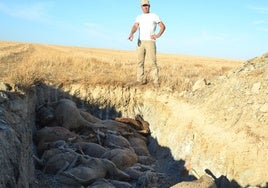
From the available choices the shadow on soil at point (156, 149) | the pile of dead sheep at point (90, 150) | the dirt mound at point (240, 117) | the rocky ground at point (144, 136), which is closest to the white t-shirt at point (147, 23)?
the rocky ground at point (144, 136)

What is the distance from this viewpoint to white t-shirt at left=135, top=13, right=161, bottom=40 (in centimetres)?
1259

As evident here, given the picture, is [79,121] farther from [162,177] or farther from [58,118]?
[162,177]

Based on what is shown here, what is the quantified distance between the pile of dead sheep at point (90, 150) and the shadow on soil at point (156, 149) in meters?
0.29

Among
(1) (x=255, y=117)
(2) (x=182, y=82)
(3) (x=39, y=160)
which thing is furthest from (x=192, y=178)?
(2) (x=182, y=82)

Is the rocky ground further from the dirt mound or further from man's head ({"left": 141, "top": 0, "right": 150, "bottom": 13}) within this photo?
man's head ({"left": 141, "top": 0, "right": 150, "bottom": 13})

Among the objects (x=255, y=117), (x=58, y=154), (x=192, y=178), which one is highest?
(x=255, y=117)

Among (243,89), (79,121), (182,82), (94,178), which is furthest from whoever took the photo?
(182,82)

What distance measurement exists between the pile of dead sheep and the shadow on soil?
0.29 meters

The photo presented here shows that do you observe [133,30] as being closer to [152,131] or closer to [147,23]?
[147,23]

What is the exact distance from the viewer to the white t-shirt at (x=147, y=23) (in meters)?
12.6

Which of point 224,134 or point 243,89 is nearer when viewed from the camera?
point 224,134

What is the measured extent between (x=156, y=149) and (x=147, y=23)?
3.42 metres

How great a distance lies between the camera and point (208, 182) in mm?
7371

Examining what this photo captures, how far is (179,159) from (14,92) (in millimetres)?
4076
